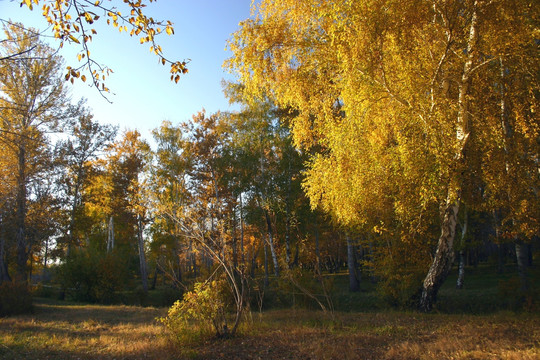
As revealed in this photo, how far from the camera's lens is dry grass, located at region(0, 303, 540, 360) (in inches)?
204

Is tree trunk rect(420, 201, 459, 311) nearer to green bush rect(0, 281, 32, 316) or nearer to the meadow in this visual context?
the meadow

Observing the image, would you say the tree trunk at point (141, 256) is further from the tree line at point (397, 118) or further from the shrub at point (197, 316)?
the shrub at point (197, 316)

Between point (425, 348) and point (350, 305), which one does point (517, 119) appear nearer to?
point (425, 348)

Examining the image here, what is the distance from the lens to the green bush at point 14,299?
11984mm

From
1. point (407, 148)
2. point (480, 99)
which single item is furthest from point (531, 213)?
point (407, 148)

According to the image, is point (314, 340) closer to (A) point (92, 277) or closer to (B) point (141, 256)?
(A) point (92, 277)

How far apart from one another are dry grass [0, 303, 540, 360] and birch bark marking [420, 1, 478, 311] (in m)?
0.82

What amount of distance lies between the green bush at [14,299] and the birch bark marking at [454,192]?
538 inches

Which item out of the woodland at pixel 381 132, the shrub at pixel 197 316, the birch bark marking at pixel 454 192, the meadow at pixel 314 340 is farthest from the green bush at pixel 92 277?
the birch bark marking at pixel 454 192

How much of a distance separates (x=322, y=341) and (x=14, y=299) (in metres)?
12.0

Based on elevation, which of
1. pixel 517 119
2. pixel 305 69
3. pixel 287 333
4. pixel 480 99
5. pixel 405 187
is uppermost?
pixel 305 69

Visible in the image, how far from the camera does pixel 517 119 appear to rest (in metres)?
7.21

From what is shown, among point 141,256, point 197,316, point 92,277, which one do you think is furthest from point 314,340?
point 141,256

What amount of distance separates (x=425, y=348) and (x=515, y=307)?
28.3 ft
